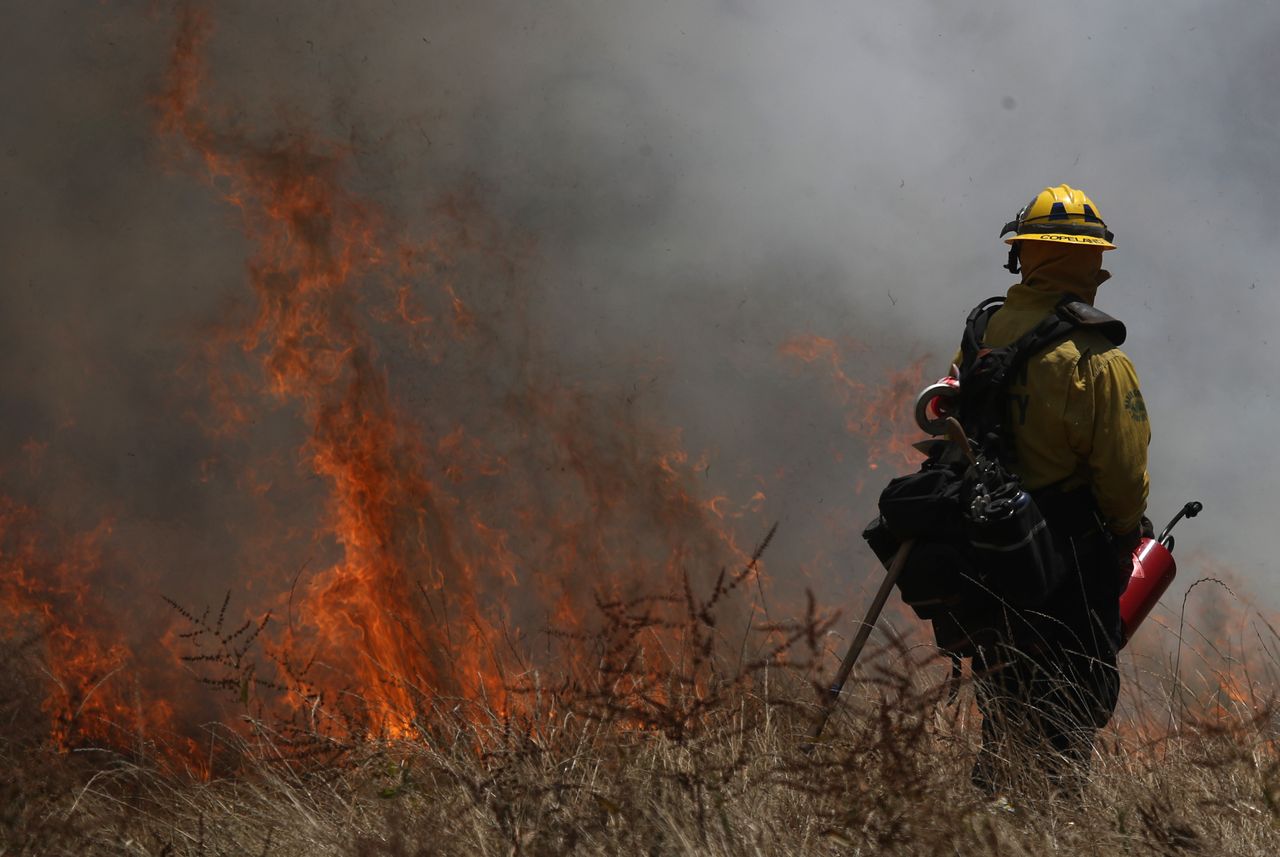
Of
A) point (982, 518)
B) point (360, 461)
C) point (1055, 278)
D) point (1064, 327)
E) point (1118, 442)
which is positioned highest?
Answer: point (360, 461)

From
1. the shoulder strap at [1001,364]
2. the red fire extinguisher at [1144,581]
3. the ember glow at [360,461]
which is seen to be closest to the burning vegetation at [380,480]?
the ember glow at [360,461]

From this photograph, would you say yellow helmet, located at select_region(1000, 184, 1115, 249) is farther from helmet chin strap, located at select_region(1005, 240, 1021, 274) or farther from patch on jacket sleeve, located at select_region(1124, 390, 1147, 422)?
patch on jacket sleeve, located at select_region(1124, 390, 1147, 422)

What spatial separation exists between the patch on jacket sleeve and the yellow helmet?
19.7 inches

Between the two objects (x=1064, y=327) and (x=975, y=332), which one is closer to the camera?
(x=1064, y=327)

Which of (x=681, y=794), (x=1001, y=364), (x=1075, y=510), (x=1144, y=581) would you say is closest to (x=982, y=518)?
(x=1075, y=510)

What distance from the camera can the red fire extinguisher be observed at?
3.97 meters

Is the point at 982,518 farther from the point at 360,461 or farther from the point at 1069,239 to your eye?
the point at 360,461

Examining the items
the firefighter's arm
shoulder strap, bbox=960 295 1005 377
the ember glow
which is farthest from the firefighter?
the ember glow

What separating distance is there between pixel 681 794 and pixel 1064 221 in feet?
7.02

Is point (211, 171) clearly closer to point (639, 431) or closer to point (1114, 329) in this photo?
point (639, 431)

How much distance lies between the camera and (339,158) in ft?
26.1

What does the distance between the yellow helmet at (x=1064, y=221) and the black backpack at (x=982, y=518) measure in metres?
0.21

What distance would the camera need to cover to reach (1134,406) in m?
3.71

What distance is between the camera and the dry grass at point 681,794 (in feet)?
8.84
